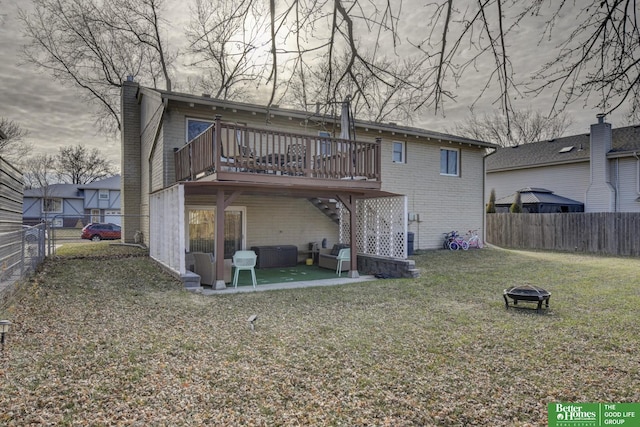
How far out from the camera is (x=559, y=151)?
22.2 meters

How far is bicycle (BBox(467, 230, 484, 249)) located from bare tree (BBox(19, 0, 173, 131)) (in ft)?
54.5

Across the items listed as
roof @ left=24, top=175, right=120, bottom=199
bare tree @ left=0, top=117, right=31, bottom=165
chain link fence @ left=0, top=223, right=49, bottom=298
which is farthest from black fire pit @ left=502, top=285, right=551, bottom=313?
roof @ left=24, top=175, right=120, bottom=199

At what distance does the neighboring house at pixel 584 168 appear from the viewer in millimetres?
18797

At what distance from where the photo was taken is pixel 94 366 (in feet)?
12.7

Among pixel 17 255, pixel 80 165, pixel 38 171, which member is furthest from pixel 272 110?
pixel 80 165

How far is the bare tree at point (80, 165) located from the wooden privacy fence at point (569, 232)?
40369 mm

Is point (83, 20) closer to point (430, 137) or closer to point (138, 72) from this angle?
point (138, 72)

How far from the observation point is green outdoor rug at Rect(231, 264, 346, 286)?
33.4 feet

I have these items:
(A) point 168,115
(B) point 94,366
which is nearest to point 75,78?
(A) point 168,115

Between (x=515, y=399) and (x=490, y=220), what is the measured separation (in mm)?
18262

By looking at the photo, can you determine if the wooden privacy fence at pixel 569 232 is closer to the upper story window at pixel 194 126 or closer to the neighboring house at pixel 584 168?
the neighboring house at pixel 584 168

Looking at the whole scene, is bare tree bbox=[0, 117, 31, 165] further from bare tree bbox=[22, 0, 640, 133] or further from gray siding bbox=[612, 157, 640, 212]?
gray siding bbox=[612, 157, 640, 212]

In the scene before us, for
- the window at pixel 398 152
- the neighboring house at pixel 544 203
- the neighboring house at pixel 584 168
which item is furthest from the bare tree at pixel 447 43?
the neighboring house at pixel 544 203

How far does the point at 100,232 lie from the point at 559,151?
2781 cm
